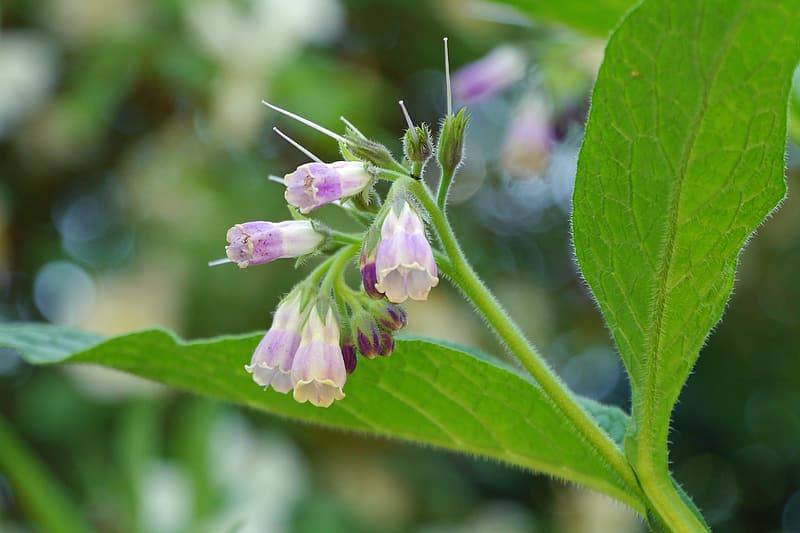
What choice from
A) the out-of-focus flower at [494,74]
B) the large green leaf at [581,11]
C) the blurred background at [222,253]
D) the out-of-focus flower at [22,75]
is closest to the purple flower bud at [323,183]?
the large green leaf at [581,11]

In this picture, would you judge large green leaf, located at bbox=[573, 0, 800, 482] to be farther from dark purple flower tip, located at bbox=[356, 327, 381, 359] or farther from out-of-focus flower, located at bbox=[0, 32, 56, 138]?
out-of-focus flower, located at bbox=[0, 32, 56, 138]

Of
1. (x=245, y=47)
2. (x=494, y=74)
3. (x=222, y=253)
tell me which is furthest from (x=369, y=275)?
(x=245, y=47)

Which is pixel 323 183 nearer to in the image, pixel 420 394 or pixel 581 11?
pixel 420 394

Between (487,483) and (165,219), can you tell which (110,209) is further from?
(487,483)

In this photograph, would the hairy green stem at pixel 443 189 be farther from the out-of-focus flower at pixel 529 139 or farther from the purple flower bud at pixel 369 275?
the out-of-focus flower at pixel 529 139

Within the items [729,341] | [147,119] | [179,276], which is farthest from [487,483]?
[147,119]
